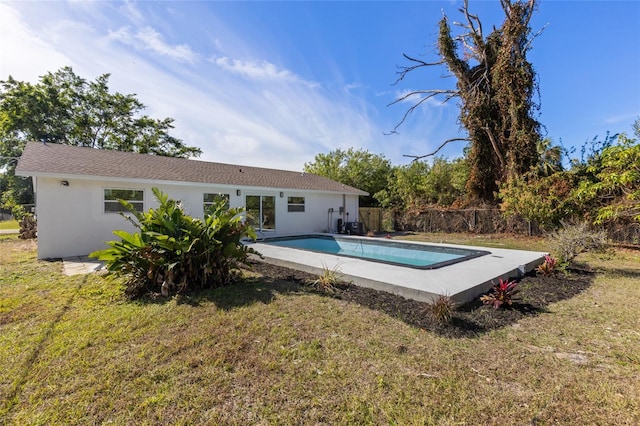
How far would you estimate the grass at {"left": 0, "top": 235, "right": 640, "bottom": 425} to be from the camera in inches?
92.7

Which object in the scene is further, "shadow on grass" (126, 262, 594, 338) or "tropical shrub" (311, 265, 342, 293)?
"tropical shrub" (311, 265, 342, 293)

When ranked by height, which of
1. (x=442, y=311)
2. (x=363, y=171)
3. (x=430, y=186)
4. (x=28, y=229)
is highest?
(x=363, y=171)

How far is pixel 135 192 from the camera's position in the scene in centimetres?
1130

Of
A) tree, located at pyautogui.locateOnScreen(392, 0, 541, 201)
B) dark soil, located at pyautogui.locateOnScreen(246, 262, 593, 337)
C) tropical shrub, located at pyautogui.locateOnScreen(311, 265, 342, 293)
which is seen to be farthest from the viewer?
tree, located at pyautogui.locateOnScreen(392, 0, 541, 201)

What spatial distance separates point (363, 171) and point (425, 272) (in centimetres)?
2195

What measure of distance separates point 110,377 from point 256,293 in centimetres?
274

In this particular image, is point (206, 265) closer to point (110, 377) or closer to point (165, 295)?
point (165, 295)

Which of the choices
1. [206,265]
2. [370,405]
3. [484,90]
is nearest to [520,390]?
[370,405]

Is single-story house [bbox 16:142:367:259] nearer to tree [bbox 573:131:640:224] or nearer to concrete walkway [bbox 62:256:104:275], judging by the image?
concrete walkway [bbox 62:256:104:275]

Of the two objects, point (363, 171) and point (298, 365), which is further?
point (363, 171)

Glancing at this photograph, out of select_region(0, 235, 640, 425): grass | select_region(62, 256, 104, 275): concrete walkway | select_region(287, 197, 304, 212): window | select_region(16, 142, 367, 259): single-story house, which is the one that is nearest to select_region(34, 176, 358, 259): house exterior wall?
select_region(16, 142, 367, 259): single-story house

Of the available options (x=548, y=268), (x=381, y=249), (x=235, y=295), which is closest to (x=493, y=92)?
(x=381, y=249)

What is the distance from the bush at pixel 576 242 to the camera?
22.5ft

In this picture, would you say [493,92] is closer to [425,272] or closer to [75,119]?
[425,272]
